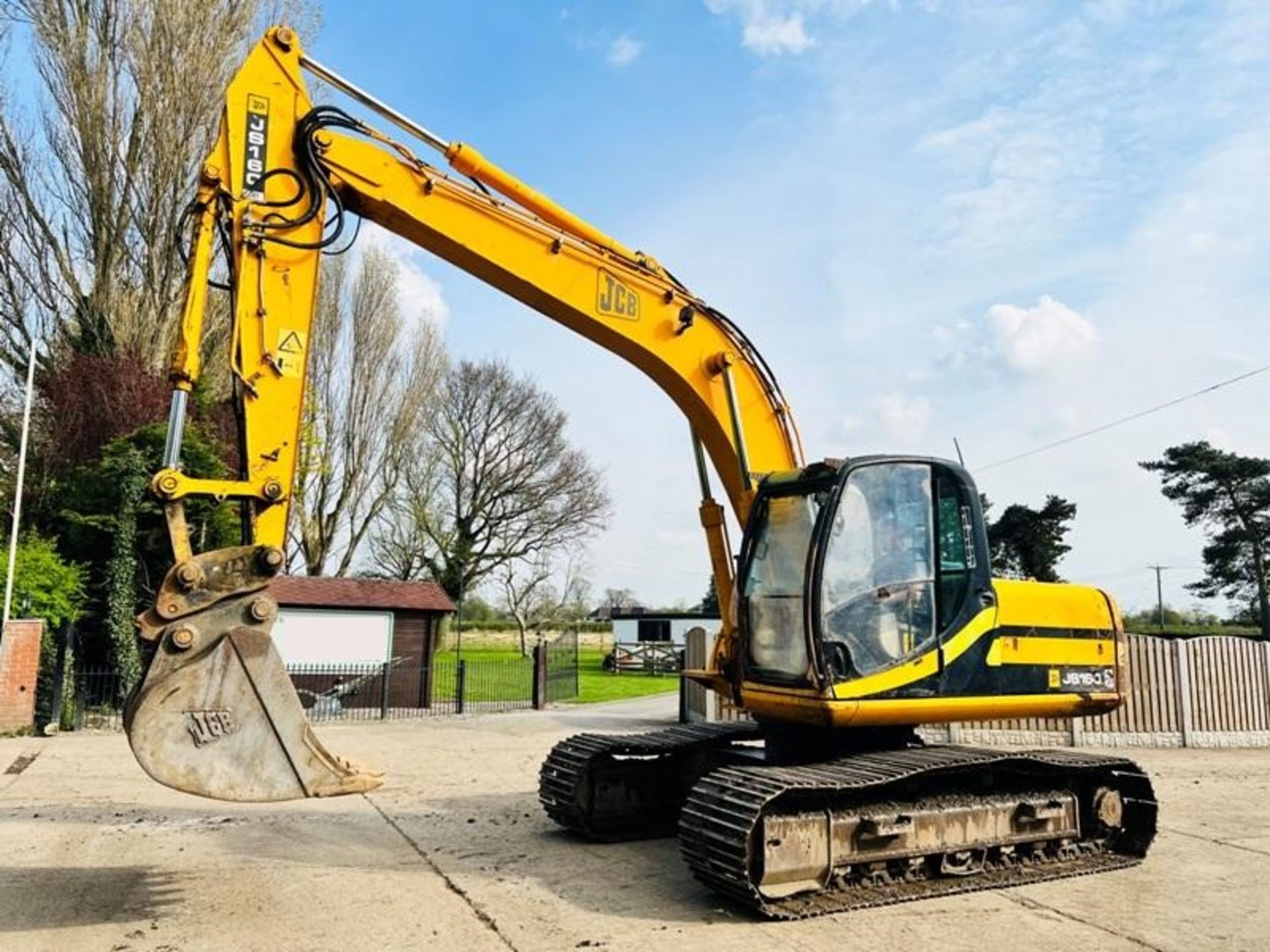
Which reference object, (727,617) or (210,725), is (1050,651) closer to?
(727,617)

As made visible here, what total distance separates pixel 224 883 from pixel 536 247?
4.57 metres

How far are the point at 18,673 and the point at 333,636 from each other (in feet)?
Result: 23.9

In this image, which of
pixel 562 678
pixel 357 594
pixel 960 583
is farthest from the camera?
pixel 562 678

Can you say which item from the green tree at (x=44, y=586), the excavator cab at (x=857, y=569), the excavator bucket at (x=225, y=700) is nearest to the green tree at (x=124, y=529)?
the green tree at (x=44, y=586)

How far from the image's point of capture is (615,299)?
22.7ft

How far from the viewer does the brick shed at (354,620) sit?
20469mm

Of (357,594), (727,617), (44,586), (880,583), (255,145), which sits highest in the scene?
(255,145)

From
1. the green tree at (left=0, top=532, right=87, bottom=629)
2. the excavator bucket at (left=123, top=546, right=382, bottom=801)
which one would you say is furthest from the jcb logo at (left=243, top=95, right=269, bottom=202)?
the green tree at (left=0, top=532, right=87, bottom=629)

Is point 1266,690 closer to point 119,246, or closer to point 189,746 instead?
point 189,746

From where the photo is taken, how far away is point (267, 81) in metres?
5.82

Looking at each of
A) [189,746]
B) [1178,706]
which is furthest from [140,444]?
[1178,706]

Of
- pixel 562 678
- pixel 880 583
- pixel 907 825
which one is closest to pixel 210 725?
pixel 880 583

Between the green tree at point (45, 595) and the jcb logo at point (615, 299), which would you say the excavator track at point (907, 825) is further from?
the green tree at point (45, 595)

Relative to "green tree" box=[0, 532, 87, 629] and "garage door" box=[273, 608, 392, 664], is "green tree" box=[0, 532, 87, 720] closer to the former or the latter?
"green tree" box=[0, 532, 87, 629]
